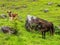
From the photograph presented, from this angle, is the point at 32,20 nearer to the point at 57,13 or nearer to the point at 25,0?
the point at 57,13

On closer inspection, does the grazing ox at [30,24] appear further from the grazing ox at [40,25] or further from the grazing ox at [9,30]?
the grazing ox at [9,30]

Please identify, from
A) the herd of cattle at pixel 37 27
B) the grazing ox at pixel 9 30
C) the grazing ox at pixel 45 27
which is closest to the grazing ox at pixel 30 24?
the herd of cattle at pixel 37 27

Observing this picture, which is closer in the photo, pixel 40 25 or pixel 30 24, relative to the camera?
pixel 40 25

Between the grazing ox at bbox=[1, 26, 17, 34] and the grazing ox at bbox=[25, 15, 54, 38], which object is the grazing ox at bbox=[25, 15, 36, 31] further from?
the grazing ox at bbox=[1, 26, 17, 34]

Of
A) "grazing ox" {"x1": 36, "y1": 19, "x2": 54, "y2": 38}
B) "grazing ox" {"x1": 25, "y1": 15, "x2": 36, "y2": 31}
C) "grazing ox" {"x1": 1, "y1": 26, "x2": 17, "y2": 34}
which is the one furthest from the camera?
"grazing ox" {"x1": 25, "y1": 15, "x2": 36, "y2": 31}

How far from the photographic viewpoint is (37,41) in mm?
21750

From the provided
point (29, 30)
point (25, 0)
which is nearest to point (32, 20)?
point (29, 30)

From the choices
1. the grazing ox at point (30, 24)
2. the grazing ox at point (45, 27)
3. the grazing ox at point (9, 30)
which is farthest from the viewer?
the grazing ox at point (30, 24)

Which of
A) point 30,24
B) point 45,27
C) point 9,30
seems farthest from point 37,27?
point 9,30

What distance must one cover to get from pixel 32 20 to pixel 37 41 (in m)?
4.05

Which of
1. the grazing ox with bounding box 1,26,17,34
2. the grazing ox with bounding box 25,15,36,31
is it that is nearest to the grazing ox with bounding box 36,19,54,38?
the grazing ox with bounding box 25,15,36,31

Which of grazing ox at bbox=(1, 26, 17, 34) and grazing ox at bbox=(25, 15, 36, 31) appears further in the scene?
grazing ox at bbox=(25, 15, 36, 31)

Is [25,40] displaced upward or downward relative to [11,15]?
downward

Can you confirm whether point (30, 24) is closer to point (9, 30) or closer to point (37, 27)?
point (37, 27)
